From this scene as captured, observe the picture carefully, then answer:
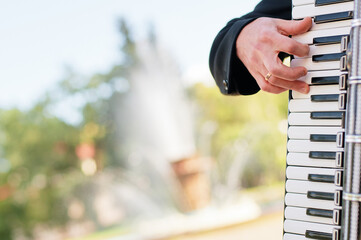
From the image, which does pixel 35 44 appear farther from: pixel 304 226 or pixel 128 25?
pixel 304 226

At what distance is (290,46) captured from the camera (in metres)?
1.08

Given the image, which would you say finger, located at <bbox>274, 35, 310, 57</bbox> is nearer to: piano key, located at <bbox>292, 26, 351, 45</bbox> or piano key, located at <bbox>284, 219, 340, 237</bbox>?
piano key, located at <bbox>292, 26, 351, 45</bbox>

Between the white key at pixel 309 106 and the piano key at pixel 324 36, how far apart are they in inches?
5.1

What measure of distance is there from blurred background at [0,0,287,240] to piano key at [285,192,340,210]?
8166 millimetres

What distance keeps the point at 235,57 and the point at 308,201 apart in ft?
1.34

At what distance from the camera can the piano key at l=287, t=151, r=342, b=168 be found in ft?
3.55

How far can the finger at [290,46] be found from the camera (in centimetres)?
108

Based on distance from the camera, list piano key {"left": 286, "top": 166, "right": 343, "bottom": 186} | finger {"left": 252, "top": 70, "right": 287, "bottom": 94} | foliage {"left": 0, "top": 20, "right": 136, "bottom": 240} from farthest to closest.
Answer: foliage {"left": 0, "top": 20, "right": 136, "bottom": 240}, finger {"left": 252, "top": 70, "right": 287, "bottom": 94}, piano key {"left": 286, "top": 166, "right": 343, "bottom": 186}

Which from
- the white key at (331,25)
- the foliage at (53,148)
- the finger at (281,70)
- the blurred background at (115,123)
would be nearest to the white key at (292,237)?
the finger at (281,70)

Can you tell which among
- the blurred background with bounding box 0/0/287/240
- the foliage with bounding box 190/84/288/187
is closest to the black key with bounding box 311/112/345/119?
the blurred background with bounding box 0/0/287/240

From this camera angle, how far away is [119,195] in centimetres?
1061

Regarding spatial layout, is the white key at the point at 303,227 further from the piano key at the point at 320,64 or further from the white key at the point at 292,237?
the piano key at the point at 320,64

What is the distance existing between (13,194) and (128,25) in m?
4.59

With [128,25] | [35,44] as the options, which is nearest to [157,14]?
[128,25]
